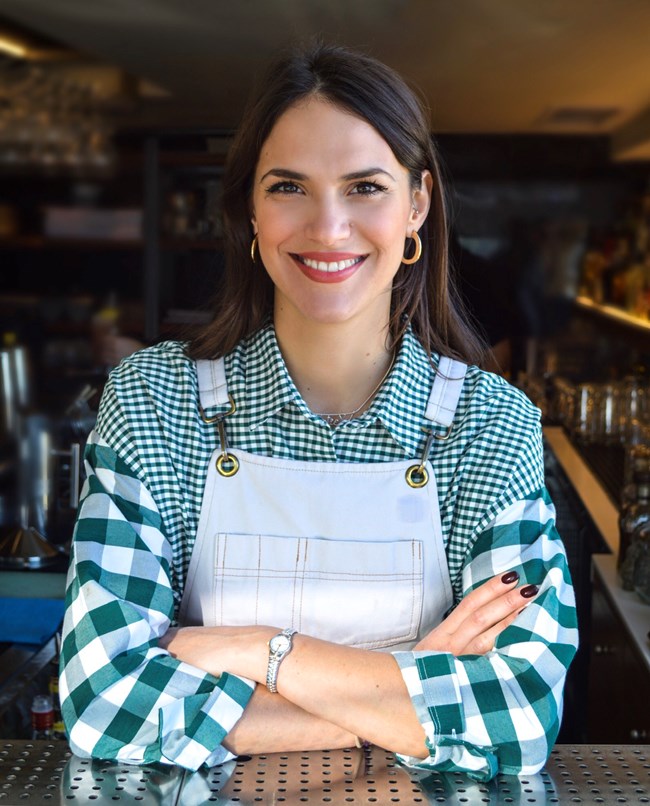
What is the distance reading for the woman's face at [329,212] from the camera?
1552 millimetres

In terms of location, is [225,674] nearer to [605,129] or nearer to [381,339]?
[381,339]

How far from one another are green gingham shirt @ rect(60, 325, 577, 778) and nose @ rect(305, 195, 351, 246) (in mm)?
211

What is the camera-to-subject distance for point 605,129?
4.90 m

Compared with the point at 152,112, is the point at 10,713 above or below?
below

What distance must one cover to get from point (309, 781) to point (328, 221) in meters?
0.74

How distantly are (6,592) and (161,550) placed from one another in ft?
3.64

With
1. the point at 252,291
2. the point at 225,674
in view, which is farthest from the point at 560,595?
the point at 252,291

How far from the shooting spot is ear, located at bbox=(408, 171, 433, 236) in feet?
5.57

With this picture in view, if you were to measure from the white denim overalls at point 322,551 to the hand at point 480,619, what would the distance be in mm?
127

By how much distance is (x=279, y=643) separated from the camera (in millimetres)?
1360

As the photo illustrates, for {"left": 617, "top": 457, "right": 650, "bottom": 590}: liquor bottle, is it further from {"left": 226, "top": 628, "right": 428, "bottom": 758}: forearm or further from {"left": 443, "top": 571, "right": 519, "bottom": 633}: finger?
{"left": 226, "top": 628, "right": 428, "bottom": 758}: forearm

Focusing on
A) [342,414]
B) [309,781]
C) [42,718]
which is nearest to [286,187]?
[342,414]

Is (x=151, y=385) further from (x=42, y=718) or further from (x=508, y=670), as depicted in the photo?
(x=42, y=718)

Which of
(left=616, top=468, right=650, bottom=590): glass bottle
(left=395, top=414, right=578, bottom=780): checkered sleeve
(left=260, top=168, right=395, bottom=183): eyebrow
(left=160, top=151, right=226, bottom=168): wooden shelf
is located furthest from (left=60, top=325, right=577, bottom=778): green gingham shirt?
(left=160, top=151, right=226, bottom=168): wooden shelf
